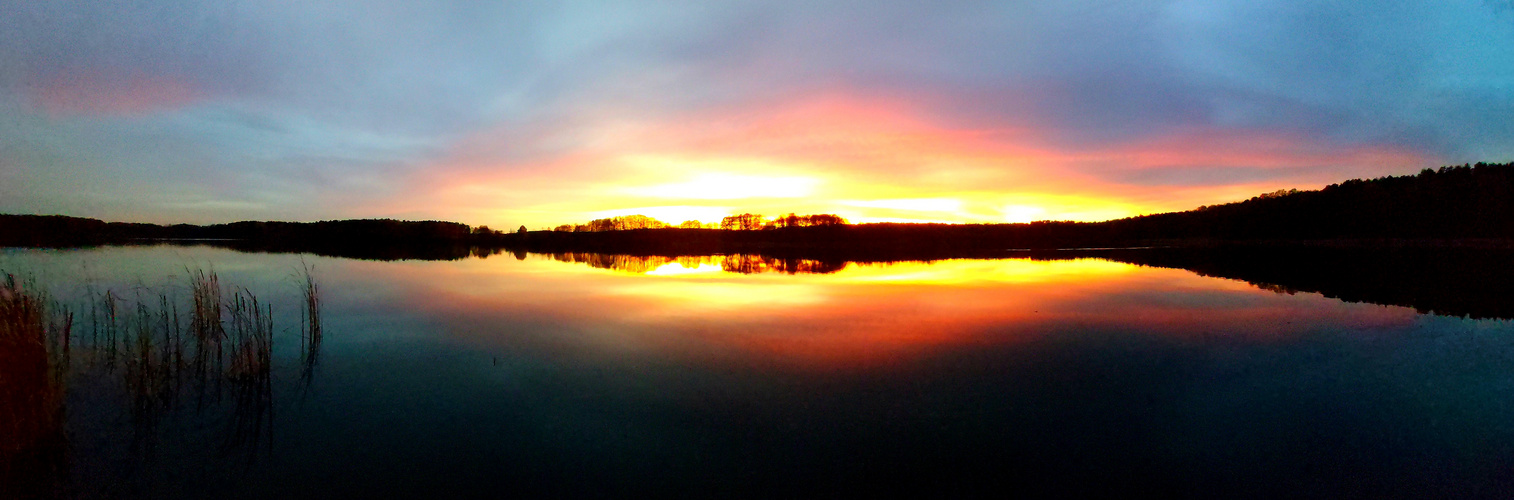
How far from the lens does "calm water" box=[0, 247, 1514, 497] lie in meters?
4.85

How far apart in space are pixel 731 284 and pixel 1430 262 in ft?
109

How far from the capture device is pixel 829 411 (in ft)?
20.9

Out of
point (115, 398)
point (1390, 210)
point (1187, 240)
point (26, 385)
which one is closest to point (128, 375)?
point (115, 398)

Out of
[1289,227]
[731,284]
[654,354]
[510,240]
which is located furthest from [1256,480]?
[510,240]

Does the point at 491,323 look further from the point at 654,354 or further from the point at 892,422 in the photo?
the point at 892,422

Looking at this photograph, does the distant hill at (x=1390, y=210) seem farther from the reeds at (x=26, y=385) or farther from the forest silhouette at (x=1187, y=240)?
the reeds at (x=26, y=385)

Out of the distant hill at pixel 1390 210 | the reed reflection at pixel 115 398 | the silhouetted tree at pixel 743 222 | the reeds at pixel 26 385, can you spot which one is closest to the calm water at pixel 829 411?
the reed reflection at pixel 115 398

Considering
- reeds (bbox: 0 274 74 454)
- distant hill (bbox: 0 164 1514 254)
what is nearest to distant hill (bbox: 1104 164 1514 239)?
distant hill (bbox: 0 164 1514 254)

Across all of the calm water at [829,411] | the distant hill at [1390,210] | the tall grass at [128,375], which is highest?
the distant hill at [1390,210]

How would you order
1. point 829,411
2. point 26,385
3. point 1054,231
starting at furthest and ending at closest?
point 1054,231
point 829,411
point 26,385

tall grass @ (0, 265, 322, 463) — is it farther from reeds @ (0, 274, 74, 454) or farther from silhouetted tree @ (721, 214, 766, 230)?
silhouetted tree @ (721, 214, 766, 230)

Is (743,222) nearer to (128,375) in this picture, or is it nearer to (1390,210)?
(1390,210)

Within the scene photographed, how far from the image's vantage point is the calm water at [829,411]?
4.85 m

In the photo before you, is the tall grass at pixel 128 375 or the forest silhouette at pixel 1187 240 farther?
the forest silhouette at pixel 1187 240
